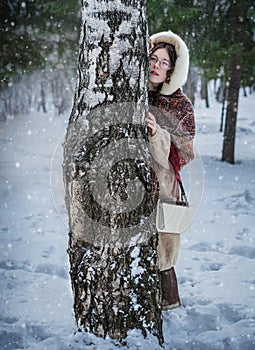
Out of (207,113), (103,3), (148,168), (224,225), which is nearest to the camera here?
(103,3)

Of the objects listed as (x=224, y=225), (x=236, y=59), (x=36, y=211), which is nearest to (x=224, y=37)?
(x=236, y=59)

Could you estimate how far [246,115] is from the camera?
22812mm

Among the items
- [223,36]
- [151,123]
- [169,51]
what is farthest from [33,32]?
[151,123]

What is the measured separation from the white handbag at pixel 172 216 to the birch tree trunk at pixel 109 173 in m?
0.42

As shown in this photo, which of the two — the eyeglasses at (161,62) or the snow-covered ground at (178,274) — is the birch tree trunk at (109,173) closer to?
the snow-covered ground at (178,274)

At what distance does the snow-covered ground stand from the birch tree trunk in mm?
262

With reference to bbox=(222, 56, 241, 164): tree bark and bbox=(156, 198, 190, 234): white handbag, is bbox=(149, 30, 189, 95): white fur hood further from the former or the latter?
bbox=(222, 56, 241, 164): tree bark

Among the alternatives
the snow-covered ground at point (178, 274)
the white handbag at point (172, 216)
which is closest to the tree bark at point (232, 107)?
the snow-covered ground at point (178, 274)

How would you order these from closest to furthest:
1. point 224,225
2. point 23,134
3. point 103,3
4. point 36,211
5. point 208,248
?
point 103,3 → point 208,248 → point 224,225 → point 36,211 → point 23,134

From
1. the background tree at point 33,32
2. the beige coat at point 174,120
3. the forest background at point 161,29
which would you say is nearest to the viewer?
the beige coat at point 174,120

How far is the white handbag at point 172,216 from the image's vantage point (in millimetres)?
2715

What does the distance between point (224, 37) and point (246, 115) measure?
13.5 m

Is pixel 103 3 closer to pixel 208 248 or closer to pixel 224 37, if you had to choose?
pixel 208 248

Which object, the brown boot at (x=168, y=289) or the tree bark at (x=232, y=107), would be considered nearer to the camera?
the brown boot at (x=168, y=289)
